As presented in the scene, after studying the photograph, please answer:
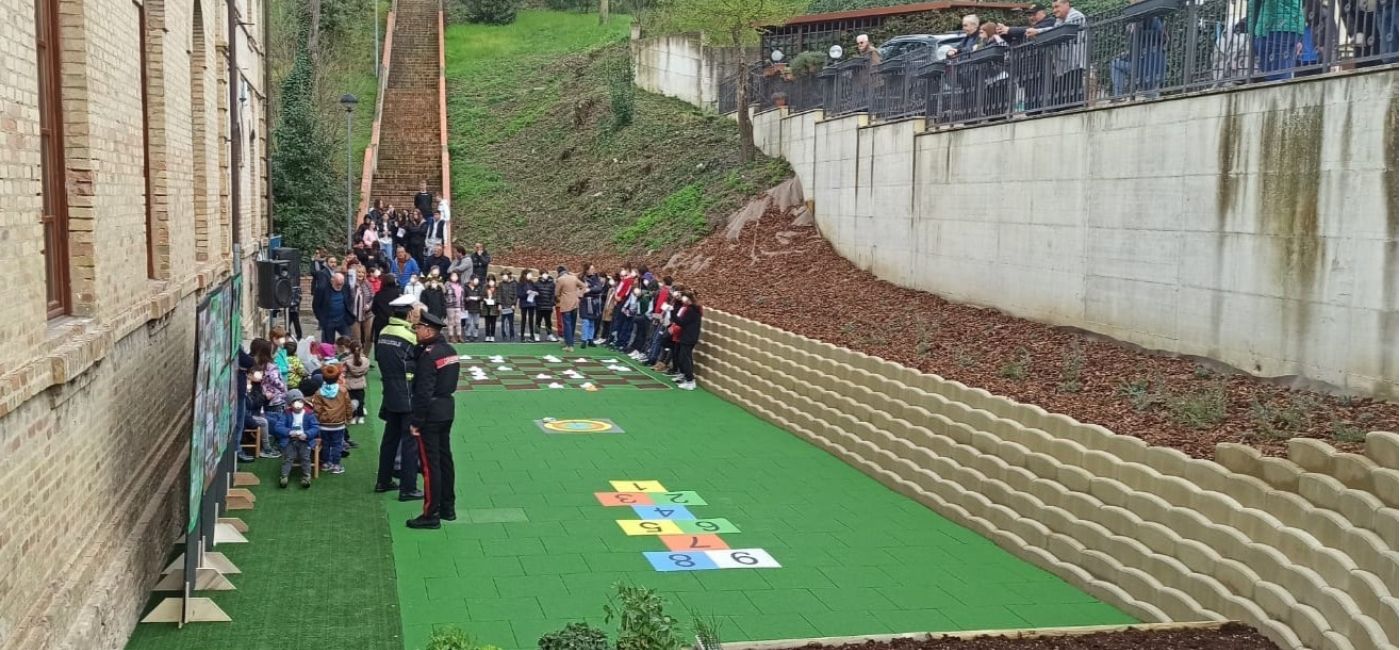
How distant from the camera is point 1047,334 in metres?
14.6

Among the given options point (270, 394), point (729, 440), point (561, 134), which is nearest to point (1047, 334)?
point (729, 440)

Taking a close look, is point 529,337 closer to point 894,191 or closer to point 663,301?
point 663,301

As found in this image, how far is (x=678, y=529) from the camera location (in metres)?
11.6

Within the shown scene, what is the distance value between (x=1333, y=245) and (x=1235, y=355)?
161 centimetres

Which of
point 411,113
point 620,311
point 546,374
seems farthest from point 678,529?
point 411,113

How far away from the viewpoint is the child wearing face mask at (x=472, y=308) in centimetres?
2553

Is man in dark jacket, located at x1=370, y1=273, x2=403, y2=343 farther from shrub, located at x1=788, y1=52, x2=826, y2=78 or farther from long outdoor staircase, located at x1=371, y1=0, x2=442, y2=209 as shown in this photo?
long outdoor staircase, located at x1=371, y1=0, x2=442, y2=209

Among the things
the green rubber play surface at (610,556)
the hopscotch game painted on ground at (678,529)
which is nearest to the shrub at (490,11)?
the green rubber play surface at (610,556)

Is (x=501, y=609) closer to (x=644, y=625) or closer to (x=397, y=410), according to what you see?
(x=644, y=625)

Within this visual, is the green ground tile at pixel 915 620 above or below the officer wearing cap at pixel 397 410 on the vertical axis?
below

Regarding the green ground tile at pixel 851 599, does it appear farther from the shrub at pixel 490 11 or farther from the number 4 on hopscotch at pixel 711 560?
the shrub at pixel 490 11

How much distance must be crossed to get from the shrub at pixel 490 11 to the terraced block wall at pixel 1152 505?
159 ft

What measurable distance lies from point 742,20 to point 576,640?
23777mm

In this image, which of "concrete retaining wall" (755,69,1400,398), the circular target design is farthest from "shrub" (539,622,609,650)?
the circular target design
